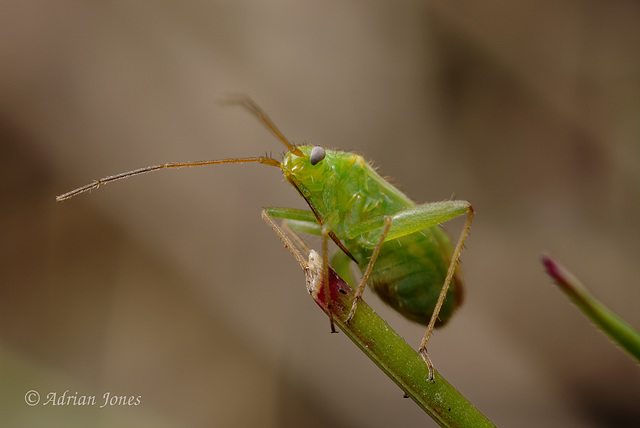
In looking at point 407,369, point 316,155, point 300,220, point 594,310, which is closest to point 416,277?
point 300,220

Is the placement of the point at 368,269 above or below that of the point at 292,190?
above

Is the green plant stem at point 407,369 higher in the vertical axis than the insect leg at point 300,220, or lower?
higher

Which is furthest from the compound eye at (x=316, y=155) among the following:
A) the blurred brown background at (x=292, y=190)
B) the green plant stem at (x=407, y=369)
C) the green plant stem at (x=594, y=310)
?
the blurred brown background at (x=292, y=190)

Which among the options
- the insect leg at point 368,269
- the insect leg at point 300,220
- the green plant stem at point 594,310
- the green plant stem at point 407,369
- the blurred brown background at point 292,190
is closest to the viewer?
the green plant stem at point 594,310

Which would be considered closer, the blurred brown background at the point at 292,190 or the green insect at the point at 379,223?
the green insect at the point at 379,223

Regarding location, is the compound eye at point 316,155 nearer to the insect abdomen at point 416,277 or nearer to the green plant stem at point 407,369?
the insect abdomen at point 416,277

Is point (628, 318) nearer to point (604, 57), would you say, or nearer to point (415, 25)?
point (604, 57)

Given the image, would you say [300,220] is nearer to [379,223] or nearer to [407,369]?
[379,223]
